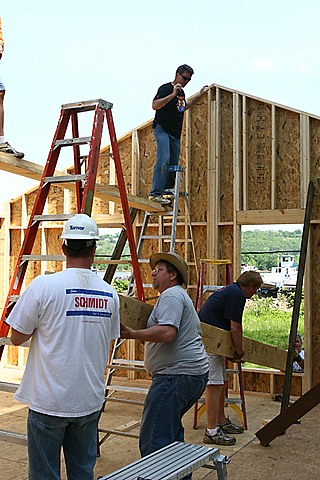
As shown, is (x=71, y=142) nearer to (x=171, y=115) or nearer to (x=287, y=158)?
(x=171, y=115)

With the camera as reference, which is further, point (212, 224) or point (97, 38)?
point (97, 38)

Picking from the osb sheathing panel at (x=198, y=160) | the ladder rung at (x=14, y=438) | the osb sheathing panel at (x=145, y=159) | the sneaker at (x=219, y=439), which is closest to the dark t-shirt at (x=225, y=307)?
the sneaker at (x=219, y=439)

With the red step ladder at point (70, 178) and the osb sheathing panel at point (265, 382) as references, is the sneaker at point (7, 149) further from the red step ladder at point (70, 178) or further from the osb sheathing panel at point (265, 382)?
the osb sheathing panel at point (265, 382)

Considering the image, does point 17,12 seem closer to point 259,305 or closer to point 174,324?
point 259,305

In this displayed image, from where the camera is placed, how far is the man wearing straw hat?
3100mm

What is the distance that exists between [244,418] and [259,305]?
29.3ft

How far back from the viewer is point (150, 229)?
799cm

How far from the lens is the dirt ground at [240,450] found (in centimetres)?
430

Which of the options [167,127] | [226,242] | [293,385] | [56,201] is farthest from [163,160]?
[293,385]

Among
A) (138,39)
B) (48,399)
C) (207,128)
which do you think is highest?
(138,39)

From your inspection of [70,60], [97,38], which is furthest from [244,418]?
[70,60]

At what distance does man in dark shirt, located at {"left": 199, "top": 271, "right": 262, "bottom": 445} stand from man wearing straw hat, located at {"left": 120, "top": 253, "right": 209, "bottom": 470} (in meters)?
1.29

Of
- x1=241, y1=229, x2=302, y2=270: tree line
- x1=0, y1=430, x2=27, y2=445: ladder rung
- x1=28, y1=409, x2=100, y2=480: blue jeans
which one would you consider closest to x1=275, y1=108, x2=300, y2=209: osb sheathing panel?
x1=0, y1=430, x2=27, y2=445: ladder rung

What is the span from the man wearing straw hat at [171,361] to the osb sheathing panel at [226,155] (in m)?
4.32
